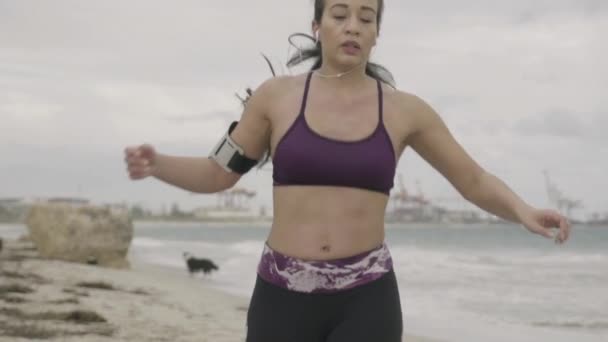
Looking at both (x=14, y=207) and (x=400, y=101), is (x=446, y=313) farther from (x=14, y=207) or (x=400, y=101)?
(x=14, y=207)

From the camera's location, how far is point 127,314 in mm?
9492

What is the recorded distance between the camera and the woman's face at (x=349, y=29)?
298 cm

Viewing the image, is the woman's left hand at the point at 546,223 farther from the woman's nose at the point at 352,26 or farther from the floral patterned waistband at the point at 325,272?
the woman's nose at the point at 352,26

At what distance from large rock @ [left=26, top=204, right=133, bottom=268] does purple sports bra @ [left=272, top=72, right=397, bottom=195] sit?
629 inches

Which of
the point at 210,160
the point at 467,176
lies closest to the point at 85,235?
the point at 210,160

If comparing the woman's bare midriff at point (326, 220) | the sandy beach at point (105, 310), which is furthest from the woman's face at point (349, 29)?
the sandy beach at point (105, 310)

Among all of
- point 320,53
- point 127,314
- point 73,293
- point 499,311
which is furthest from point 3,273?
point 320,53

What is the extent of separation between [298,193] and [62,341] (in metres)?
4.96

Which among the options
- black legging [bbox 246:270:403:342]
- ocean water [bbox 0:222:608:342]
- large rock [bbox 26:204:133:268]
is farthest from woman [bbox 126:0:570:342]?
large rock [bbox 26:204:133:268]

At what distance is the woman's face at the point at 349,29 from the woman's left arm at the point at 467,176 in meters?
0.25

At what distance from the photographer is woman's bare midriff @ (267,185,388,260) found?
2873mm

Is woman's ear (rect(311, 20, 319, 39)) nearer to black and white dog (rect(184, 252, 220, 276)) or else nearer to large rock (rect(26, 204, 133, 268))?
large rock (rect(26, 204, 133, 268))

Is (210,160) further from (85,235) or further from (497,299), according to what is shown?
(85,235)

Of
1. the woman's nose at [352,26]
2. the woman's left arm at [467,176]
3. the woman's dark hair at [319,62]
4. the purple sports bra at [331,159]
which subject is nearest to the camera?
the purple sports bra at [331,159]
